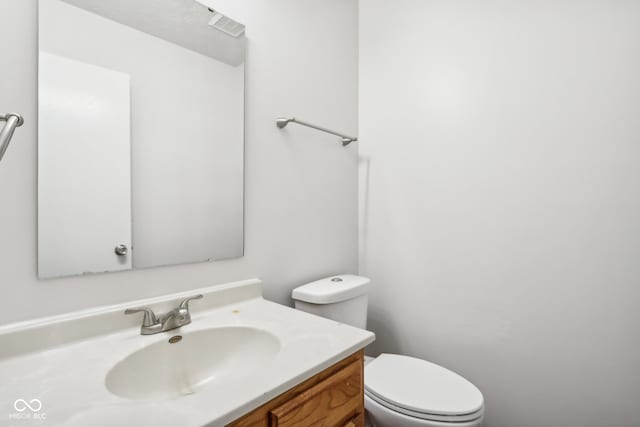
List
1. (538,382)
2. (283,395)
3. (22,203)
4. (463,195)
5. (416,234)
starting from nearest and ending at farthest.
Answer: (283,395) → (22,203) → (538,382) → (463,195) → (416,234)

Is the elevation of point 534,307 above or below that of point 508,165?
below

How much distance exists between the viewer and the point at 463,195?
4.67 feet

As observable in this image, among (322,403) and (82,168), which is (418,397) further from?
(82,168)

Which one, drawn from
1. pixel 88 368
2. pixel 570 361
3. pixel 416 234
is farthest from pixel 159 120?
pixel 570 361

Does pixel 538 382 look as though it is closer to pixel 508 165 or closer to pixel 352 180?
pixel 508 165

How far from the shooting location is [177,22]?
1.00 metres

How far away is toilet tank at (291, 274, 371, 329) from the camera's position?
1.23m

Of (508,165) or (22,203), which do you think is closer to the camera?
(22,203)

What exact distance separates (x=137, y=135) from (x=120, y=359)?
63cm

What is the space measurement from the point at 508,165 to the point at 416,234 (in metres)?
0.52

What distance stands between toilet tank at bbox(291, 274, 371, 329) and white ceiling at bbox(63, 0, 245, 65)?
0.96 meters

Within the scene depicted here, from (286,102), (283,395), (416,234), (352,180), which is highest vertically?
(286,102)

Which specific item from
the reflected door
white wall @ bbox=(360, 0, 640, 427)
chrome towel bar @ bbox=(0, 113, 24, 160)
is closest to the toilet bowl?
white wall @ bbox=(360, 0, 640, 427)

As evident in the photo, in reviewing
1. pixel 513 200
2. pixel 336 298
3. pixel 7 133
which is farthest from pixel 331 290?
pixel 7 133
